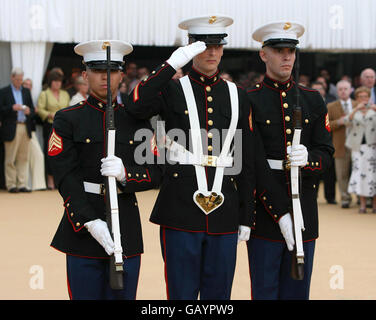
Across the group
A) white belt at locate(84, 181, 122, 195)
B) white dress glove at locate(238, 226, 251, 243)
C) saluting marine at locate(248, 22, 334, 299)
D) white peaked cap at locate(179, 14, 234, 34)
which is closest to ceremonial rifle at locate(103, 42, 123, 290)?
white belt at locate(84, 181, 122, 195)

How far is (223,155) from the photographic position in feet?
11.6

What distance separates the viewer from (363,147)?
9.66 metres

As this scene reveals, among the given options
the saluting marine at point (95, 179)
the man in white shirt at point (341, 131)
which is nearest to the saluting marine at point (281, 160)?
the saluting marine at point (95, 179)

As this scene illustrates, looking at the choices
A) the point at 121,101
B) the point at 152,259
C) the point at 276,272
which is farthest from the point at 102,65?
the point at 121,101

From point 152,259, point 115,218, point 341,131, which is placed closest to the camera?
point 115,218

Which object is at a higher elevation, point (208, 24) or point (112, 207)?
point (208, 24)

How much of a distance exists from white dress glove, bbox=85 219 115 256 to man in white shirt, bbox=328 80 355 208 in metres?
7.31

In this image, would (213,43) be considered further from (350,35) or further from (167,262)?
(350,35)

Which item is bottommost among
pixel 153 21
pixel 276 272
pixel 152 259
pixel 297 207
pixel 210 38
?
pixel 152 259

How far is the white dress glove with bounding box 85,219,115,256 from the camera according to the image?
3.27m

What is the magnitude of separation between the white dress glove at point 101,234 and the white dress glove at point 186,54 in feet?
2.76

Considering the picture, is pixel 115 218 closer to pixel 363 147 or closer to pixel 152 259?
pixel 152 259

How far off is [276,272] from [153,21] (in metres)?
8.91

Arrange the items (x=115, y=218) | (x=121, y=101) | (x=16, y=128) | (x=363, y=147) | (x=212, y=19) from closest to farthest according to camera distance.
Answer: (x=115, y=218), (x=212, y=19), (x=363, y=147), (x=121, y=101), (x=16, y=128)
